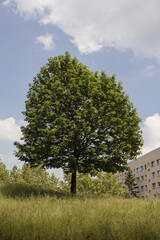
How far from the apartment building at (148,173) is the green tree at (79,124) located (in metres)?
43.9

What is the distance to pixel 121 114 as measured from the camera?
18438mm

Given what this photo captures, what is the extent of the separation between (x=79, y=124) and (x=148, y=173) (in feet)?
195

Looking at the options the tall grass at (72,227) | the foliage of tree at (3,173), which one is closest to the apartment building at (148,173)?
the foliage of tree at (3,173)

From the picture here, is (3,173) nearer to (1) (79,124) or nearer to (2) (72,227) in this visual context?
(1) (79,124)

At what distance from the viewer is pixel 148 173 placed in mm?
70188

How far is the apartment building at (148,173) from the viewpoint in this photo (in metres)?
65.2

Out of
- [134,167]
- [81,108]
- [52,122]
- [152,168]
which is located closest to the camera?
[52,122]

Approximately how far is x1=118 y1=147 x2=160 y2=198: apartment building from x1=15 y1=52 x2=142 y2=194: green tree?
43.9 m

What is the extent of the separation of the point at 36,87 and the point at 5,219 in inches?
527

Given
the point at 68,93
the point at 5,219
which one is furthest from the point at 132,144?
the point at 5,219

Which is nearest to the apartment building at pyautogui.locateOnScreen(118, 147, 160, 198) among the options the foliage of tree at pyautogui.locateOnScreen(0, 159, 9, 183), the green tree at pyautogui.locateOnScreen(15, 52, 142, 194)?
the foliage of tree at pyautogui.locateOnScreen(0, 159, 9, 183)

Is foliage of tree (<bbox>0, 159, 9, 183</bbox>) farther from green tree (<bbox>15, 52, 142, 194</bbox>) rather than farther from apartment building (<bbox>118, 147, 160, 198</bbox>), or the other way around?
green tree (<bbox>15, 52, 142, 194</bbox>)

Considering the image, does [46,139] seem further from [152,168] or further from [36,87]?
[152,168]

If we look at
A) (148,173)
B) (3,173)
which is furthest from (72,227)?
(148,173)
